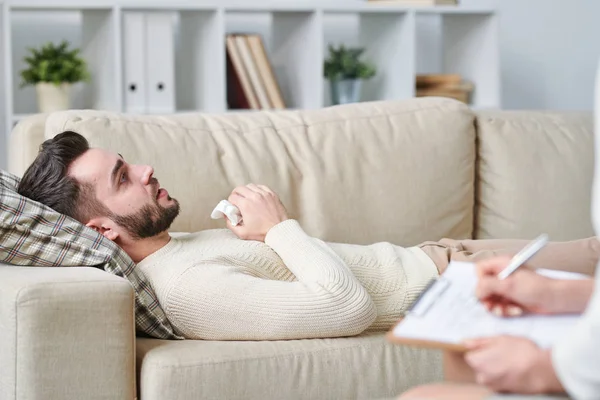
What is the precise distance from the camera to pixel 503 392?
101cm

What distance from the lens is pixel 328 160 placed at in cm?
237

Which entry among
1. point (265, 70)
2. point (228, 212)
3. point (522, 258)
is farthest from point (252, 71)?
point (522, 258)

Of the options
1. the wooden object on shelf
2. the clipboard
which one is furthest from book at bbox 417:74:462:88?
the clipboard

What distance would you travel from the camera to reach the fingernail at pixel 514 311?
1.10 m

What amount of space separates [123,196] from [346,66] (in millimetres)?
1894

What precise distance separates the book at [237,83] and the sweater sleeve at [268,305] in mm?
1852

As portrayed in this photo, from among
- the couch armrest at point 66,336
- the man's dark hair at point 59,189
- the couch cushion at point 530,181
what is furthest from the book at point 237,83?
the couch armrest at point 66,336

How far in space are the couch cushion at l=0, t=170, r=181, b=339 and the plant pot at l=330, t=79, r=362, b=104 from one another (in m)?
2.04

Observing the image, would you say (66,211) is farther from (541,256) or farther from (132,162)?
(541,256)

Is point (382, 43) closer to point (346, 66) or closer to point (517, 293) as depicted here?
point (346, 66)

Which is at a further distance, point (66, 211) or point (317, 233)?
point (317, 233)

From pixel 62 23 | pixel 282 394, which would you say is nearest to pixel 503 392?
pixel 282 394

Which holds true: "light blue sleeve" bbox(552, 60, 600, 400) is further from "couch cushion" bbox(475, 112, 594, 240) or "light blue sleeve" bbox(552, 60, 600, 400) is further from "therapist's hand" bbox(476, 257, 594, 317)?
"couch cushion" bbox(475, 112, 594, 240)

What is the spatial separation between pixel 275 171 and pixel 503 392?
53.7 inches
